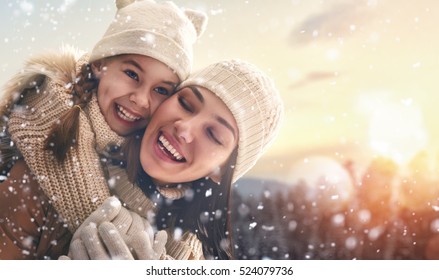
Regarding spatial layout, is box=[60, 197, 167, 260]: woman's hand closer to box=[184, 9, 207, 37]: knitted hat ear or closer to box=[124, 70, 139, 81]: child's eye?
box=[124, 70, 139, 81]: child's eye

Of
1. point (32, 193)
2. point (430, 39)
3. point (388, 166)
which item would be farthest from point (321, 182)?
point (32, 193)

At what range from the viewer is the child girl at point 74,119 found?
1745mm

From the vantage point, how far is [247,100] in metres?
1.75

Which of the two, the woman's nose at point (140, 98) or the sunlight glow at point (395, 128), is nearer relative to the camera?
the woman's nose at point (140, 98)

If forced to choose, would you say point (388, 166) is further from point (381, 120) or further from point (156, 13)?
point (156, 13)

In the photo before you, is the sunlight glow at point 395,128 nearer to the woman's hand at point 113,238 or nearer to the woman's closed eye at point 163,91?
the woman's closed eye at point 163,91

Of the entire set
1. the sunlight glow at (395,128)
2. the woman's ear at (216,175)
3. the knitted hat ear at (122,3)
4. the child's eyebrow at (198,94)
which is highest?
the knitted hat ear at (122,3)

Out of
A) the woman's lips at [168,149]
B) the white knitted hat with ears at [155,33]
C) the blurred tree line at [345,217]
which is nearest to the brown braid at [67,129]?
the white knitted hat with ears at [155,33]

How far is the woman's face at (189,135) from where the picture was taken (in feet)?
5.74

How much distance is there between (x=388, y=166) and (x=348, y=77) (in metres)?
0.28

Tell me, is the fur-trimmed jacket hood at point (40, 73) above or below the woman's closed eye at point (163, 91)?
above

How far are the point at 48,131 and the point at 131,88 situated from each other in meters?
0.25

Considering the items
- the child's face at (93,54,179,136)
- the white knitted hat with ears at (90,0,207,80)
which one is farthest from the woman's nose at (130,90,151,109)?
the white knitted hat with ears at (90,0,207,80)

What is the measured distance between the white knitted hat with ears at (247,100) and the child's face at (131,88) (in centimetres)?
7
